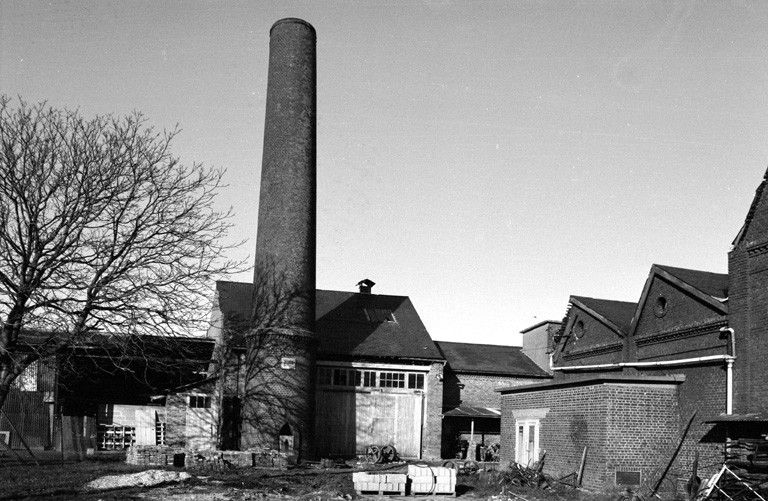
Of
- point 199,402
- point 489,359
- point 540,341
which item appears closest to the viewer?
point 199,402

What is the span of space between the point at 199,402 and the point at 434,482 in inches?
425

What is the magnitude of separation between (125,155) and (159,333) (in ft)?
14.5

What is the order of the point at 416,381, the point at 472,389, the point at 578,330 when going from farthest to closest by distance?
1. the point at 472,389
2. the point at 416,381
3. the point at 578,330

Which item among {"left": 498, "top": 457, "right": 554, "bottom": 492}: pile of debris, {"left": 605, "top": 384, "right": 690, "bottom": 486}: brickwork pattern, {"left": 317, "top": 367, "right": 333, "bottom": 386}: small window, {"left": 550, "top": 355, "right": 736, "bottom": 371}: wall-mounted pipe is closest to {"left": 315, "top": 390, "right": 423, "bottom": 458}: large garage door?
{"left": 317, "top": 367, "right": 333, "bottom": 386}: small window

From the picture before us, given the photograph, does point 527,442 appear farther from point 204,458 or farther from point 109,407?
point 109,407

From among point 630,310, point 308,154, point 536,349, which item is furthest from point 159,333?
point 536,349

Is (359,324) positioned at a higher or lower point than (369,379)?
higher

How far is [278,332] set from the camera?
81.7ft

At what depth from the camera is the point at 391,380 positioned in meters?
30.8

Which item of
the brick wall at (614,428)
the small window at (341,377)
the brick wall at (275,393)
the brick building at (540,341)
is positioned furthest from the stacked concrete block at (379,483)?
the brick building at (540,341)

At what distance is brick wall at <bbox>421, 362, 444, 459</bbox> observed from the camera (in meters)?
30.3

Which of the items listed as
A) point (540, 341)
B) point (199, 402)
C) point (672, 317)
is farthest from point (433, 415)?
point (672, 317)

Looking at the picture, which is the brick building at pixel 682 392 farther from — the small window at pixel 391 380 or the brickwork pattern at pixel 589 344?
the small window at pixel 391 380

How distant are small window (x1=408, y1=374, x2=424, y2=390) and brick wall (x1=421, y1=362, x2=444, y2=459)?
24 centimetres
